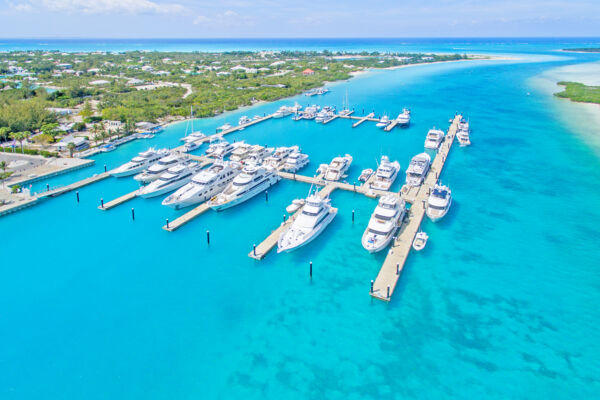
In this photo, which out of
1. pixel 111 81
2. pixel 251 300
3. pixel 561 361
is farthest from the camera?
pixel 111 81

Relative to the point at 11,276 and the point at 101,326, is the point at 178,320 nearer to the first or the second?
the point at 101,326

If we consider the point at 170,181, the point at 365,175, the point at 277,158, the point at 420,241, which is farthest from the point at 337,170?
the point at 170,181

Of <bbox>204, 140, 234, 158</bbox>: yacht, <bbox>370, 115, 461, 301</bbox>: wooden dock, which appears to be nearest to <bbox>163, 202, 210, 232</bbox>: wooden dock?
<bbox>204, 140, 234, 158</bbox>: yacht

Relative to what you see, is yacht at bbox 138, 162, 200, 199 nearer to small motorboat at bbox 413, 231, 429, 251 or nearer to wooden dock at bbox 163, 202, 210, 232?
wooden dock at bbox 163, 202, 210, 232

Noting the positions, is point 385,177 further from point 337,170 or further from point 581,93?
point 581,93

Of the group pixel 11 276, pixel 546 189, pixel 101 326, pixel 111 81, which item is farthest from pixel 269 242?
pixel 111 81

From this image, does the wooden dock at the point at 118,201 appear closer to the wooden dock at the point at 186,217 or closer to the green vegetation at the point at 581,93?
the wooden dock at the point at 186,217

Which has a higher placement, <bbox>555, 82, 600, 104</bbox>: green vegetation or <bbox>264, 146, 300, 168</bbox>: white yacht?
<bbox>555, 82, 600, 104</bbox>: green vegetation
